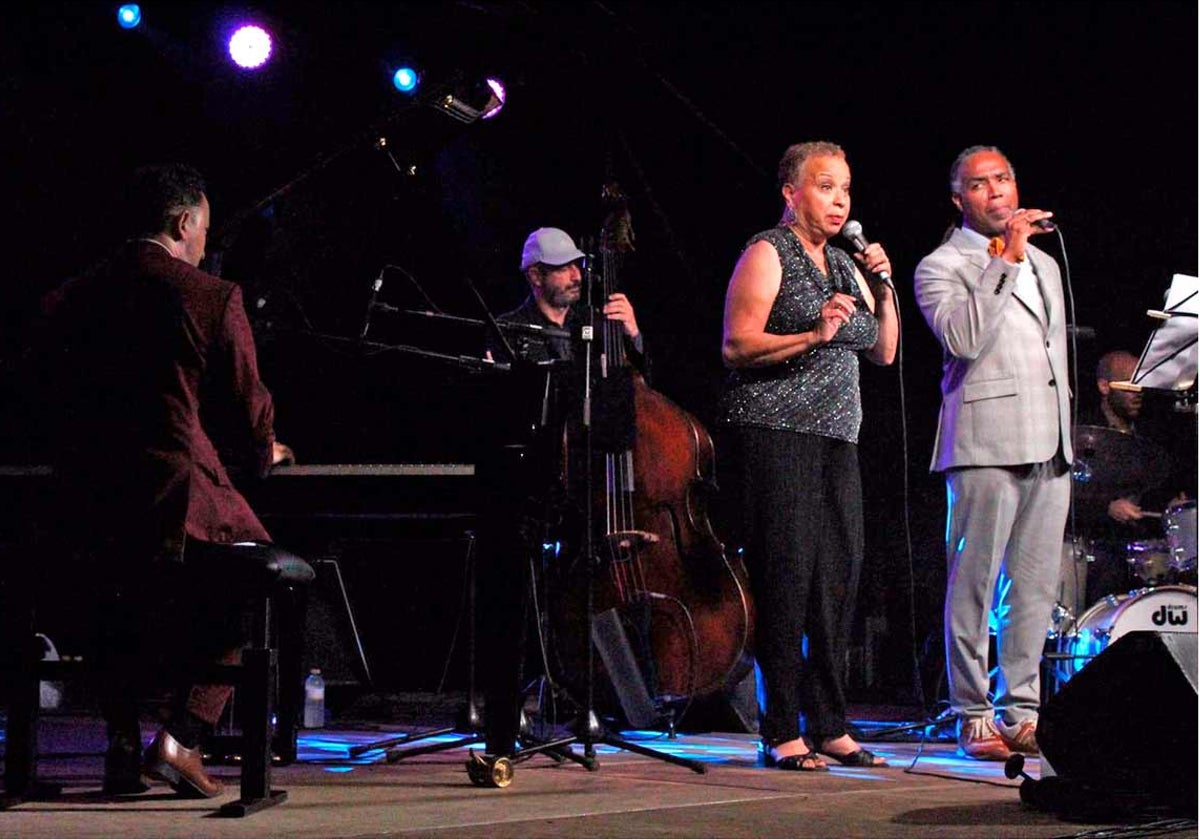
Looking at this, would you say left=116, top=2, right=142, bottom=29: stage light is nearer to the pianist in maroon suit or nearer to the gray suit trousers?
the pianist in maroon suit

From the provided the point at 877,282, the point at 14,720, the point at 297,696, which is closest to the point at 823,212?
the point at 877,282

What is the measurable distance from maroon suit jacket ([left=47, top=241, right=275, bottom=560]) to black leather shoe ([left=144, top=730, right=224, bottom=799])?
1.41 ft

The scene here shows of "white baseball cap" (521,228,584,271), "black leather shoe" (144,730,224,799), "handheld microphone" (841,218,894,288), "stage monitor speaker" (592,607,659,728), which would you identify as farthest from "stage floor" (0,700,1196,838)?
"white baseball cap" (521,228,584,271)

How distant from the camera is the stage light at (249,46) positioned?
6.68 m

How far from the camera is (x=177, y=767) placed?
11.5ft

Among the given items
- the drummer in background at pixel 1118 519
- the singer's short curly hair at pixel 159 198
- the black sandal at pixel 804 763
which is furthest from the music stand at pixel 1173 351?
the singer's short curly hair at pixel 159 198

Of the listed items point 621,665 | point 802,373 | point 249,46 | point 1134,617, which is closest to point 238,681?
point 802,373

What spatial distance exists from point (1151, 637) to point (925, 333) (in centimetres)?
468

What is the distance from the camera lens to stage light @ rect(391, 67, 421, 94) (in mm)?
7121

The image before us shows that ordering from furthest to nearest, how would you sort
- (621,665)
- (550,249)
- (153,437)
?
(550,249) → (621,665) → (153,437)

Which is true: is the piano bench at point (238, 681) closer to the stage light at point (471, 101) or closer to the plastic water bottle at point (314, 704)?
the stage light at point (471, 101)

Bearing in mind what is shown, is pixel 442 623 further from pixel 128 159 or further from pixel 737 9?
pixel 737 9

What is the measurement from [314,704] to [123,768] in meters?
2.69

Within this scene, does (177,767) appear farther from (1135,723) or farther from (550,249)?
(550,249)
